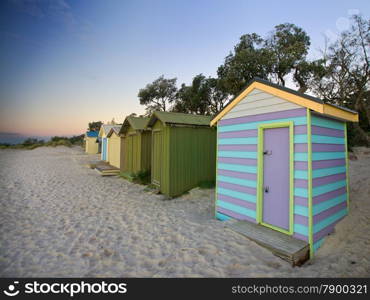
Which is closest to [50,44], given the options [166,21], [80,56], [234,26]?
[80,56]

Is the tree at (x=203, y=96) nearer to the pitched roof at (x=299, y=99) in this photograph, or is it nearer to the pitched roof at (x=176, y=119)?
the pitched roof at (x=176, y=119)

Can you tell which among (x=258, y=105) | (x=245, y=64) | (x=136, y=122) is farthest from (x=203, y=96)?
(x=258, y=105)

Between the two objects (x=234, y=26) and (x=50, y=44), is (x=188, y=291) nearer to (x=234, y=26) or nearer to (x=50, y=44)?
(x=50, y=44)

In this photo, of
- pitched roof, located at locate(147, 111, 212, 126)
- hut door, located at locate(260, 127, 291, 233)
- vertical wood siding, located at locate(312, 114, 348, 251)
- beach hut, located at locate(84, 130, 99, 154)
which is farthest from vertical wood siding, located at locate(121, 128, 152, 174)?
beach hut, located at locate(84, 130, 99, 154)

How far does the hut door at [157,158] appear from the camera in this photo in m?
8.29

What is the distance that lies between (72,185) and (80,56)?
6262 millimetres

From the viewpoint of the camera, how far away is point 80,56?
8609mm

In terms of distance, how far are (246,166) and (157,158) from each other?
505cm

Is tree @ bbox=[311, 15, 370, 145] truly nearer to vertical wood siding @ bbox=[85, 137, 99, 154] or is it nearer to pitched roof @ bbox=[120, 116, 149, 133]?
pitched roof @ bbox=[120, 116, 149, 133]

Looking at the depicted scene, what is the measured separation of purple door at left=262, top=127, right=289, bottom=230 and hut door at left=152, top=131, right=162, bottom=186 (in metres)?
5.14

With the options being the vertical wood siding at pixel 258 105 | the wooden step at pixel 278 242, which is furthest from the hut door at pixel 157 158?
the wooden step at pixel 278 242

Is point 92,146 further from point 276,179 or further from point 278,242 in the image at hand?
point 278,242

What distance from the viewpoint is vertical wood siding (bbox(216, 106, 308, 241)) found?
3.28 m

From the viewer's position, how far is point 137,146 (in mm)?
10906
